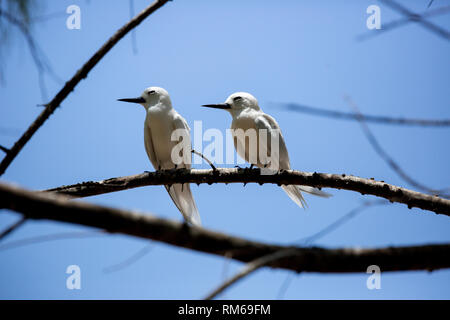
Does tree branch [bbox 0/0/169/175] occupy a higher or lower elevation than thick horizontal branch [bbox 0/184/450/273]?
higher

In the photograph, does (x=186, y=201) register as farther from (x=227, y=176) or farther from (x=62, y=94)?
(x=62, y=94)

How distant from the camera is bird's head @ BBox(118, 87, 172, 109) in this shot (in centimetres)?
589

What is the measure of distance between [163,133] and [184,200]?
0.94 meters

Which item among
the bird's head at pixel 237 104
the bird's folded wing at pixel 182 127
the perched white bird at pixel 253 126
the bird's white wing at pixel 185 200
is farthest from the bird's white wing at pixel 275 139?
the bird's white wing at pixel 185 200

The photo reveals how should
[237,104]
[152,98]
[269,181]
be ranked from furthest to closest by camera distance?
[152,98]
[237,104]
[269,181]

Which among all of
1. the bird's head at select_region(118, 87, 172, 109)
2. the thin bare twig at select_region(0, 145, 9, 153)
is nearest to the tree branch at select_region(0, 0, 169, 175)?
the thin bare twig at select_region(0, 145, 9, 153)

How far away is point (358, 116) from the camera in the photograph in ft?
5.53

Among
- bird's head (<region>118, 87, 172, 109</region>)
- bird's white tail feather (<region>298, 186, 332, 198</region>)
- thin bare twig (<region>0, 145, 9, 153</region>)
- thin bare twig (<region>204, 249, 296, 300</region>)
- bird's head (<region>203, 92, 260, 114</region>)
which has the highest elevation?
bird's head (<region>118, 87, 172, 109</region>)

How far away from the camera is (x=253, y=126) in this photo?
5.50 m

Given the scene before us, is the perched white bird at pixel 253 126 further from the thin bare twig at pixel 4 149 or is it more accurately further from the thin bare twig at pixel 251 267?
the thin bare twig at pixel 251 267

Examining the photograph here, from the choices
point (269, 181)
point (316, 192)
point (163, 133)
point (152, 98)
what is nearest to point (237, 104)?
point (163, 133)

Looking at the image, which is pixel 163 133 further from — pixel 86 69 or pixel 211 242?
pixel 211 242

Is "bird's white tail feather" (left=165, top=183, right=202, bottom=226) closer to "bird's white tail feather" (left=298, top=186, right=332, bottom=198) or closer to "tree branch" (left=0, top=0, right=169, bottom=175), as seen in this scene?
"bird's white tail feather" (left=298, top=186, right=332, bottom=198)

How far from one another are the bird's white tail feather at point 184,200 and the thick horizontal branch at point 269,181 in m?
1.06
